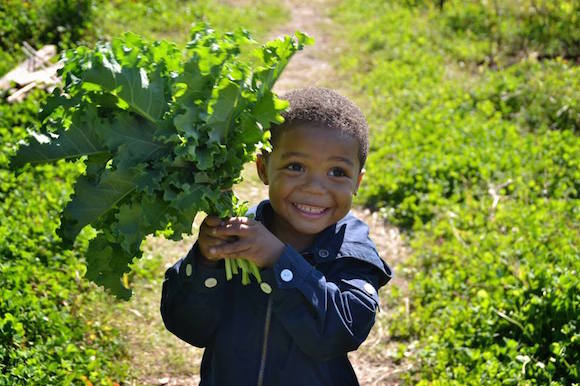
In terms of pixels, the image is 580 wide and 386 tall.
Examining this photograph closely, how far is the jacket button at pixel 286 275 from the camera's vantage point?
2.60 meters

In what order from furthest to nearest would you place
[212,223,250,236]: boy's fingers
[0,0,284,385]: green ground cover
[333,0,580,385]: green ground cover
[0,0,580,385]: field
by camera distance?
[333,0,580,385]: green ground cover → [0,0,580,385]: field → [0,0,284,385]: green ground cover → [212,223,250,236]: boy's fingers

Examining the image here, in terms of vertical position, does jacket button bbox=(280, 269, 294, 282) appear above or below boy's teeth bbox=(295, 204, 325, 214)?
below

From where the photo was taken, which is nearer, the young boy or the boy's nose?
the young boy

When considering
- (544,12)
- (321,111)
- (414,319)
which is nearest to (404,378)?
(414,319)

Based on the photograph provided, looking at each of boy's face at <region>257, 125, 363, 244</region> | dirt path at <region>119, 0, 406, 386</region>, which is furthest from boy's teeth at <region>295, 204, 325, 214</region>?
dirt path at <region>119, 0, 406, 386</region>

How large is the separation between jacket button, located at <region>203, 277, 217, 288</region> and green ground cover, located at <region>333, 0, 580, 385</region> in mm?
1772

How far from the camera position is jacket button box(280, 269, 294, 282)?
102 inches

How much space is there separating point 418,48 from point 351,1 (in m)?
3.74

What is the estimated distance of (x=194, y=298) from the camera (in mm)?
2779

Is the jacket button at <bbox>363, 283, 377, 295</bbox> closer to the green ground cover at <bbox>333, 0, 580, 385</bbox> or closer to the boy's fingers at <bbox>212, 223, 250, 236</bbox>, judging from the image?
the boy's fingers at <bbox>212, 223, 250, 236</bbox>

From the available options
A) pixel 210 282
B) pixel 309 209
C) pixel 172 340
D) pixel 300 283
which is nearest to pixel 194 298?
pixel 210 282

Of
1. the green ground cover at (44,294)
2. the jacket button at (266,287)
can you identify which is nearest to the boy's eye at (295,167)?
the jacket button at (266,287)

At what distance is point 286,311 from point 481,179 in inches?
152

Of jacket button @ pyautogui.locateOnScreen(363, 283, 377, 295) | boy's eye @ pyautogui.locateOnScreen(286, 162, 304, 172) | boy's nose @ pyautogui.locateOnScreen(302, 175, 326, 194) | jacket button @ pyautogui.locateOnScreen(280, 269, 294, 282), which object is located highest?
boy's eye @ pyautogui.locateOnScreen(286, 162, 304, 172)
